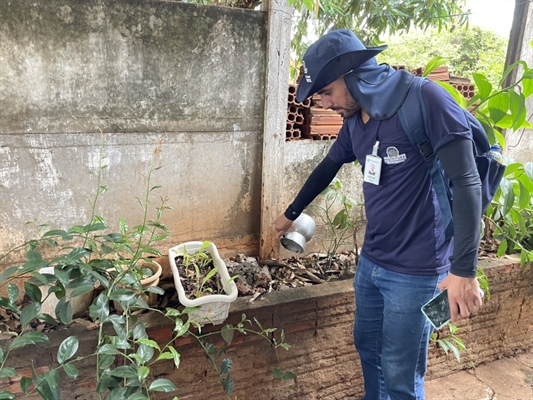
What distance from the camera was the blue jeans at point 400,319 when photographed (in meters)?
1.45

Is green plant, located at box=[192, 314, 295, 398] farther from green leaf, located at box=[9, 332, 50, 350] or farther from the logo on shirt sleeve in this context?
the logo on shirt sleeve

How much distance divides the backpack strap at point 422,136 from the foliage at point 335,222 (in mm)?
1001

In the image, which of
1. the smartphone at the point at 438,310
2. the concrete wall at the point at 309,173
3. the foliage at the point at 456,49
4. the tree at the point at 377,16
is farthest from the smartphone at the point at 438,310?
the foliage at the point at 456,49

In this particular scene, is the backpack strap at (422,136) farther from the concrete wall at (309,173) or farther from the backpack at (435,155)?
the concrete wall at (309,173)

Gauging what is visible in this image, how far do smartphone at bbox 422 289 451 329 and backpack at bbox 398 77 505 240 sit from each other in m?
0.21

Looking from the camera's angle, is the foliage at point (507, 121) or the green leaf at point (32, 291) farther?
the foliage at point (507, 121)

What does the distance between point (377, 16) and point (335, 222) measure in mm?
1637

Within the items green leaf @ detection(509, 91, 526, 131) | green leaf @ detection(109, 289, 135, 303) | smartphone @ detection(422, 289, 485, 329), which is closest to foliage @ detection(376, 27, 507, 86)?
green leaf @ detection(509, 91, 526, 131)

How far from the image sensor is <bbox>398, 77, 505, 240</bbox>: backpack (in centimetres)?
128

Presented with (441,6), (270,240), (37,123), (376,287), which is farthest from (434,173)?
(441,6)

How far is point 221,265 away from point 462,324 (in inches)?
61.4

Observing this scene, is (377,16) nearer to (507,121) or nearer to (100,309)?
(507,121)

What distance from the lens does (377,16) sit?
2900 mm

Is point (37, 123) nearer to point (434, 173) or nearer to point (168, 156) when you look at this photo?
point (168, 156)
